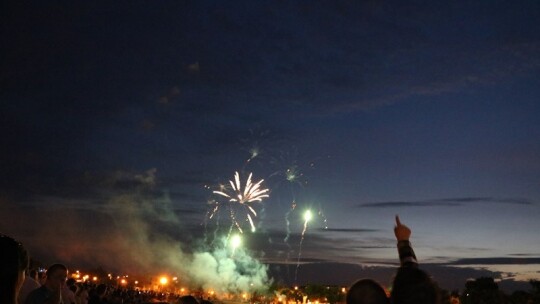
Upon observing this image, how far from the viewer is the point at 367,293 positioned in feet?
8.74

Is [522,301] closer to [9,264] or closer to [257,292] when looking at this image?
[9,264]

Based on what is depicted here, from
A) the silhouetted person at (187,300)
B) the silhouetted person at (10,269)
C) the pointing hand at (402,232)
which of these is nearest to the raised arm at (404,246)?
the pointing hand at (402,232)

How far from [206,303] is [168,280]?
355 feet

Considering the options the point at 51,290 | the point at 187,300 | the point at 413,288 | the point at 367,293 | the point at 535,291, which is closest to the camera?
the point at 413,288

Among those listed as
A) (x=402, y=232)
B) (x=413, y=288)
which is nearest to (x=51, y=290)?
(x=402, y=232)

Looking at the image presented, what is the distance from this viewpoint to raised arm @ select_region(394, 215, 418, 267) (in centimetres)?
323

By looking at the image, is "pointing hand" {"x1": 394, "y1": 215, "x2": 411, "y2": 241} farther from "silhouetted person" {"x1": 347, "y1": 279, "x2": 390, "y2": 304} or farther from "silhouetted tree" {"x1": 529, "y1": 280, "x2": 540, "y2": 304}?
"silhouetted tree" {"x1": 529, "y1": 280, "x2": 540, "y2": 304}

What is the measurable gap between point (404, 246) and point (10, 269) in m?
2.43

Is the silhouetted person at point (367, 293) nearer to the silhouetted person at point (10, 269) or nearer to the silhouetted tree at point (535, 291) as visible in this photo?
the silhouetted person at point (10, 269)

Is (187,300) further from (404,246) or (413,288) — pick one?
(413,288)

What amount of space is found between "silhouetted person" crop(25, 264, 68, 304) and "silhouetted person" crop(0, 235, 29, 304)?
7.69 ft

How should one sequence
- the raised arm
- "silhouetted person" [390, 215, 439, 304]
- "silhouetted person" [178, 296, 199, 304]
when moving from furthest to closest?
"silhouetted person" [178, 296, 199, 304] → the raised arm → "silhouetted person" [390, 215, 439, 304]

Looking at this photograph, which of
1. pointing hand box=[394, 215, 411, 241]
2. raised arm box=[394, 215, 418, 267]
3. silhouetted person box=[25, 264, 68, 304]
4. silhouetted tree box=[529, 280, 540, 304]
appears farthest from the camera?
silhouetted tree box=[529, 280, 540, 304]

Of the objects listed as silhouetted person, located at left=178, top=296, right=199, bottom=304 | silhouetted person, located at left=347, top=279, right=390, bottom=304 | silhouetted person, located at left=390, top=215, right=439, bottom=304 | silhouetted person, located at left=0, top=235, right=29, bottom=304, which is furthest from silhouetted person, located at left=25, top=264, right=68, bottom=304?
silhouetted person, located at left=390, top=215, right=439, bottom=304
